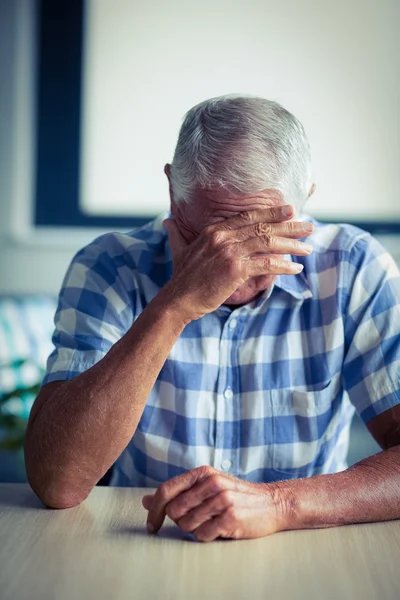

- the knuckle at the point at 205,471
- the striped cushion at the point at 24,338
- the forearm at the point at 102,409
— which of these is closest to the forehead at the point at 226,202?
the forearm at the point at 102,409

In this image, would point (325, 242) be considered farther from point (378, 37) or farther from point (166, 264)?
point (378, 37)

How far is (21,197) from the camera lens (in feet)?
10.6

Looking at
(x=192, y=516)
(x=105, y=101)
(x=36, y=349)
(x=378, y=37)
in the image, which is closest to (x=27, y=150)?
(x=105, y=101)

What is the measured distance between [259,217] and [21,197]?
2144 mm

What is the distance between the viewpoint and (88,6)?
3172 mm

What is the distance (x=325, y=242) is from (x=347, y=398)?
0.33m

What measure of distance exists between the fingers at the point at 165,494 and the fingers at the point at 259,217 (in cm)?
44

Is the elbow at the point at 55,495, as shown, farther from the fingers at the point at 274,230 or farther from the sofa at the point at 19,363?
the sofa at the point at 19,363

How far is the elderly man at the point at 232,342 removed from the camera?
1.25 metres

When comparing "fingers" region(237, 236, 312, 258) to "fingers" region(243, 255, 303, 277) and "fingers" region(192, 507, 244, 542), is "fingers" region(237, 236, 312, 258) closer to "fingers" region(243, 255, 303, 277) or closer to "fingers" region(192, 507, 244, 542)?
"fingers" region(243, 255, 303, 277)

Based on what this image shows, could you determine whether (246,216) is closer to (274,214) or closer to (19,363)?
(274,214)

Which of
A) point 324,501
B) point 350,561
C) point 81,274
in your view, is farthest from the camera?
point 81,274

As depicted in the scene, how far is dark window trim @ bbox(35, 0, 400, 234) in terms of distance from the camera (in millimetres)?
3170

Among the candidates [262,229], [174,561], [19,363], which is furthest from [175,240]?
[19,363]
